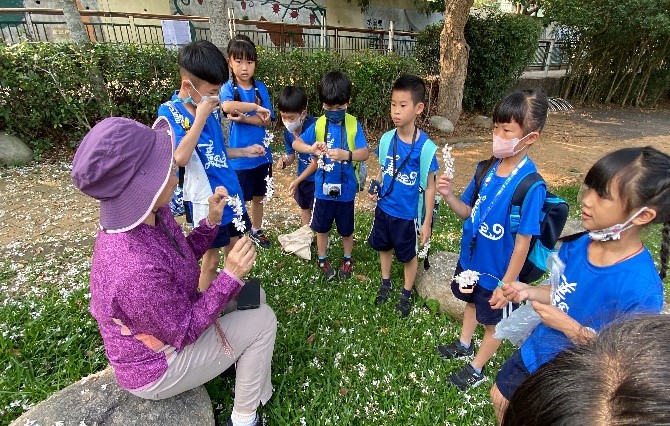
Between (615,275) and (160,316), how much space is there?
1914 millimetres

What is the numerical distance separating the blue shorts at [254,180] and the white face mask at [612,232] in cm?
324

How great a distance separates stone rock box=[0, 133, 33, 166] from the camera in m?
6.62

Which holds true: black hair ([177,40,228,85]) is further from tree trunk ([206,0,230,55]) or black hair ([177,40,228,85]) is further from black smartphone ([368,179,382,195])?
tree trunk ([206,0,230,55])

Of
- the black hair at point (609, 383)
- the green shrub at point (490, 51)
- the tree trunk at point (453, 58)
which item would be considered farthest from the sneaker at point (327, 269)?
the green shrub at point (490, 51)

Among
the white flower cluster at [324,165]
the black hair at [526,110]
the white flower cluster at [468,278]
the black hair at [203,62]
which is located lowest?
the white flower cluster at [468,278]

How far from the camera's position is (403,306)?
3.50m

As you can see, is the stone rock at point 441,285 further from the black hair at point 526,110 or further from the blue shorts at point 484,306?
the black hair at point 526,110

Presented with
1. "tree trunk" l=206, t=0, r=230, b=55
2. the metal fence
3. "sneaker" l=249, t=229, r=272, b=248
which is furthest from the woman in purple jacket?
the metal fence

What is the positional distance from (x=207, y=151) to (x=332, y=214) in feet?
4.27

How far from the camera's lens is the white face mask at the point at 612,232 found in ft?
5.17

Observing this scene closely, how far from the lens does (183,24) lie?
Answer: 33.3 ft

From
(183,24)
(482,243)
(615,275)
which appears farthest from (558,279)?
(183,24)

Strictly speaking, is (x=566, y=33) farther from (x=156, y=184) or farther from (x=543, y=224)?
(x=156, y=184)

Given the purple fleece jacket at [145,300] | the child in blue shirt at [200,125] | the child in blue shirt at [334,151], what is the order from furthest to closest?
the child in blue shirt at [334,151] < the child in blue shirt at [200,125] < the purple fleece jacket at [145,300]
